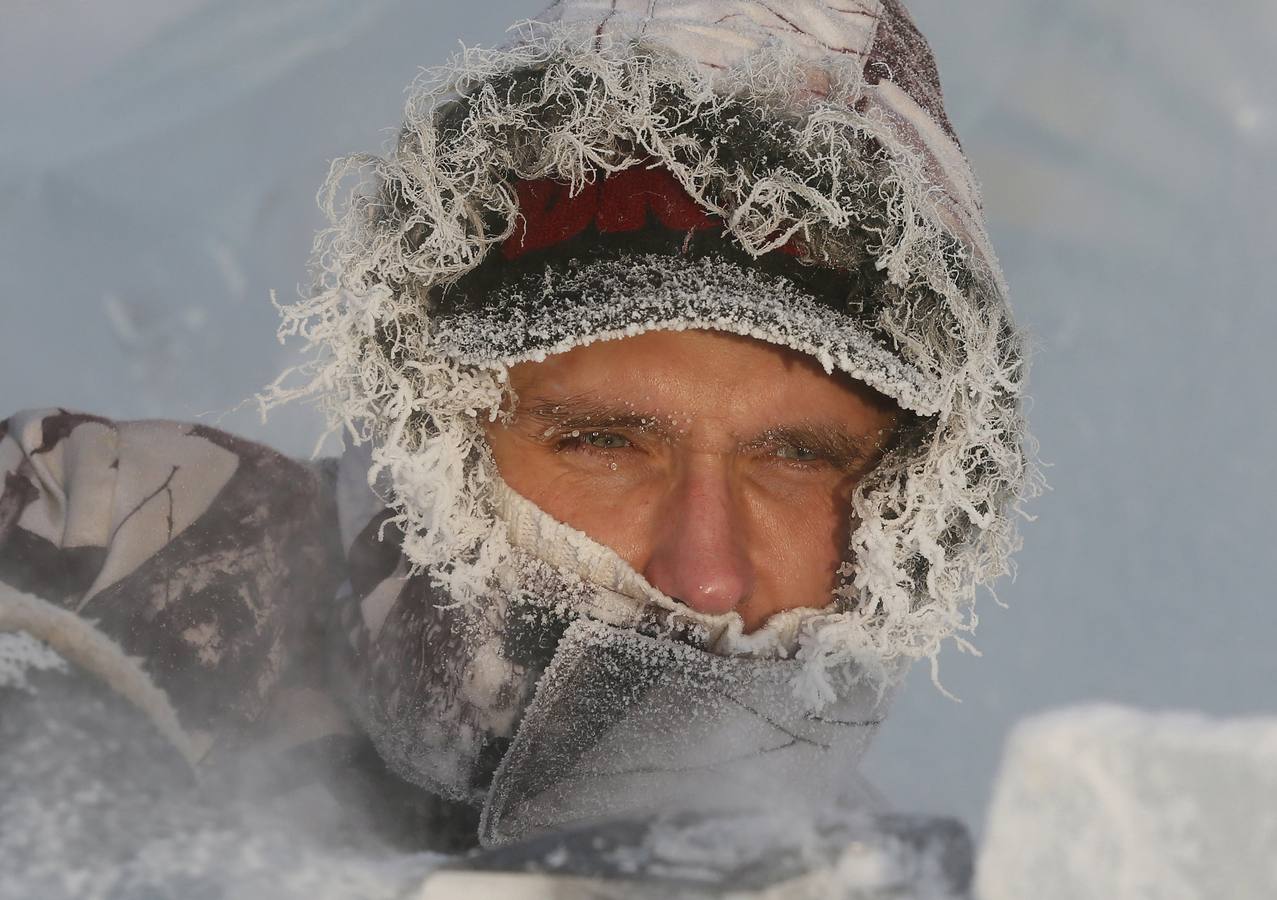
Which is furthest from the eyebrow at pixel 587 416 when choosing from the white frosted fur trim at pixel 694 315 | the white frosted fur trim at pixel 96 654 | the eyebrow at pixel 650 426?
the white frosted fur trim at pixel 96 654

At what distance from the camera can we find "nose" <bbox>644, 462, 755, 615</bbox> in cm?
130

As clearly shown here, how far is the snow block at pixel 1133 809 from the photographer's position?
0.48m

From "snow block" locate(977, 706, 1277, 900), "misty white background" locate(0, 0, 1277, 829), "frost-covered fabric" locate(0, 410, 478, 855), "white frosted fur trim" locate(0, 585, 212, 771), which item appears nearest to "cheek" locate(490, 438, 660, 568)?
"frost-covered fabric" locate(0, 410, 478, 855)

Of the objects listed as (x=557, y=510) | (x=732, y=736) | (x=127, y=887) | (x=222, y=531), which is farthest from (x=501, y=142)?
(x=127, y=887)

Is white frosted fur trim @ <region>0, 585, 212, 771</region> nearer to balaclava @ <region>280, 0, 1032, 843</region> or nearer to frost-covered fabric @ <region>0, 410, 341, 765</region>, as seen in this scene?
frost-covered fabric @ <region>0, 410, 341, 765</region>

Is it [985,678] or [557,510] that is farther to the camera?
[985,678]

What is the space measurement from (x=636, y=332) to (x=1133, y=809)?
0.84 meters

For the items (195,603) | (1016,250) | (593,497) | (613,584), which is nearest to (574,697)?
(613,584)

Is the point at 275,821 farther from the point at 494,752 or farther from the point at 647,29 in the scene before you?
the point at 647,29

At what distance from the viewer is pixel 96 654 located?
49.8 inches

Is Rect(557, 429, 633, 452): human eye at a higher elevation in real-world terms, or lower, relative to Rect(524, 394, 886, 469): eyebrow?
lower

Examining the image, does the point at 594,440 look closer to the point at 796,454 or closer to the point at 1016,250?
the point at 796,454

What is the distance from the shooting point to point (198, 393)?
8.50 ft

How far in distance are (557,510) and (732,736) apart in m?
0.37
